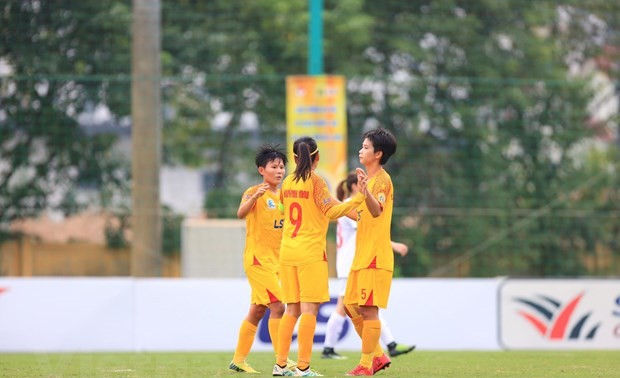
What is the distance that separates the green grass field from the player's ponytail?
1.72m

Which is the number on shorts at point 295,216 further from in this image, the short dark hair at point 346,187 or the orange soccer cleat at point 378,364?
the short dark hair at point 346,187

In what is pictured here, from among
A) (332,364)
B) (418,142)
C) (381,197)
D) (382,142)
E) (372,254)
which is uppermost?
(418,142)

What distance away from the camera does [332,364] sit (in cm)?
1248

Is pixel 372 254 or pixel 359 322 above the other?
pixel 372 254

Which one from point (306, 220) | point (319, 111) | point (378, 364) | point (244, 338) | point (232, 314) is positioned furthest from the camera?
point (319, 111)

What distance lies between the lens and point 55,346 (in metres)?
16.0

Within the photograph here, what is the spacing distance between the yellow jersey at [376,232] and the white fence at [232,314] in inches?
210

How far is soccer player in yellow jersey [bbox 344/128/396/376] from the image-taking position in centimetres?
1044

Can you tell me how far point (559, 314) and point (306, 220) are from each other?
6.85 m

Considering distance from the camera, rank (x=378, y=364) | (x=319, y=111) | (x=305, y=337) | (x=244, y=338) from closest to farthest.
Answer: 1. (x=305, y=337)
2. (x=378, y=364)
3. (x=244, y=338)
4. (x=319, y=111)

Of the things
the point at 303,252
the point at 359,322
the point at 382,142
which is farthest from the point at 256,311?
the point at 382,142

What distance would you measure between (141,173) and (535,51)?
23.5 feet

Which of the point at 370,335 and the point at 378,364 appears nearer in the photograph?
the point at 370,335

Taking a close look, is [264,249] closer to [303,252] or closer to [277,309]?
[277,309]
